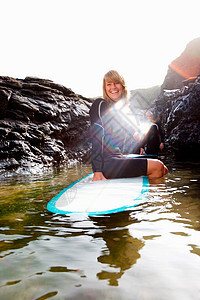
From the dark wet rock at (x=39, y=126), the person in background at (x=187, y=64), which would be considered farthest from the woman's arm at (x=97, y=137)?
the person in background at (x=187, y=64)

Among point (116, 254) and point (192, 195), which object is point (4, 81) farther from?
point (116, 254)

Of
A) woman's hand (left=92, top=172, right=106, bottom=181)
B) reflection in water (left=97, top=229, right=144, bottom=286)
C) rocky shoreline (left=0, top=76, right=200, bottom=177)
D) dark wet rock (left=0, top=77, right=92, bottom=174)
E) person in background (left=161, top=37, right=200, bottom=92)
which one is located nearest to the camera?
reflection in water (left=97, top=229, right=144, bottom=286)

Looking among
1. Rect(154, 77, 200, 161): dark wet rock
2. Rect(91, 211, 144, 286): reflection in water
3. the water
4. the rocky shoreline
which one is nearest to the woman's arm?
the water

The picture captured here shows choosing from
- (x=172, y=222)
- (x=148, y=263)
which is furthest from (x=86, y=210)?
(x=148, y=263)

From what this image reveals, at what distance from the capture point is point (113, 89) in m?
3.89

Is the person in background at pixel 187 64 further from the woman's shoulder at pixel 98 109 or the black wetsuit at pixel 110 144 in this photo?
the woman's shoulder at pixel 98 109

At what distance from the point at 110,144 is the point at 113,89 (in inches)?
36.0

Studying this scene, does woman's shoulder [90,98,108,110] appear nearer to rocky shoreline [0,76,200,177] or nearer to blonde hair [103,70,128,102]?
blonde hair [103,70,128,102]

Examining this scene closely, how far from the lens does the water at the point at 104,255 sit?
1.24 metres

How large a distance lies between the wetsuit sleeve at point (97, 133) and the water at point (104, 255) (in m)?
1.00

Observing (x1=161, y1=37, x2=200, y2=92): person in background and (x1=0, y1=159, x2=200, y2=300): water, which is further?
(x1=161, y1=37, x2=200, y2=92): person in background

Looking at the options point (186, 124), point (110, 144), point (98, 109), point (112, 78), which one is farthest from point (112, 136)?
point (186, 124)

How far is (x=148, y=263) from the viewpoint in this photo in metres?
1.50

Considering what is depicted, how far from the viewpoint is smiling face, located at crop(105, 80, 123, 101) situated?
3863 mm
